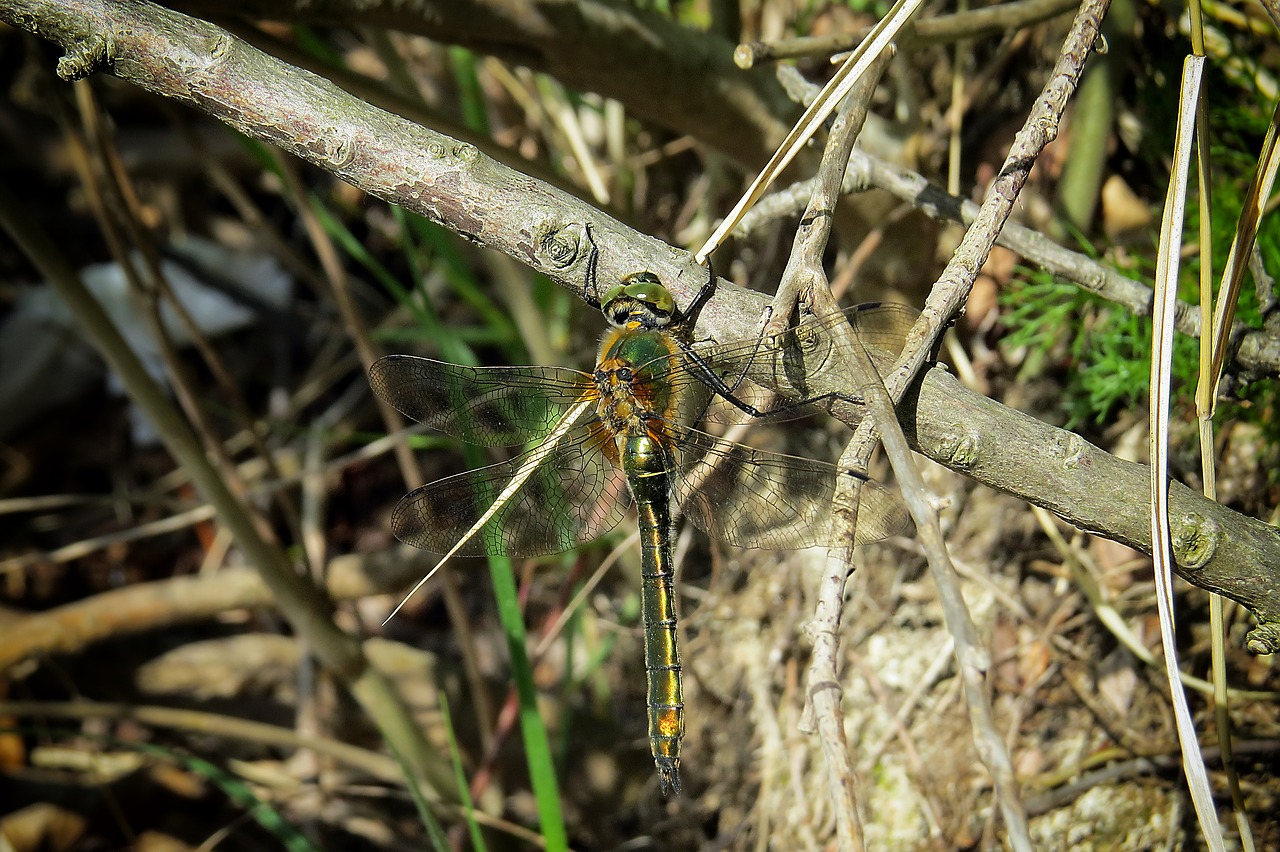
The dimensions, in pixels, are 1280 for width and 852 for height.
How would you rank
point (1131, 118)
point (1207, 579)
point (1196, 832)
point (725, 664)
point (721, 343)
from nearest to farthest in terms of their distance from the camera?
1. point (1207, 579)
2. point (721, 343)
3. point (1196, 832)
4. point (1131, 118)
5. point (725, 664)

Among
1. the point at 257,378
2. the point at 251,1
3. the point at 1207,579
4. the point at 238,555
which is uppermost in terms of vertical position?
the point at 257,378

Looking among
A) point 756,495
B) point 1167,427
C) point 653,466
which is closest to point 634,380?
point 653,466

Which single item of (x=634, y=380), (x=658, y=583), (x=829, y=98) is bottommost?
(x=658, y=583)

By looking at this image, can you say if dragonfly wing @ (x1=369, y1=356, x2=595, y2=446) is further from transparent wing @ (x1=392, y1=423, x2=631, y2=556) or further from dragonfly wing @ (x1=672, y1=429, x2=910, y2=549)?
dragonfly wing @ (x1=672, y1=429, x2=910, y2=549)

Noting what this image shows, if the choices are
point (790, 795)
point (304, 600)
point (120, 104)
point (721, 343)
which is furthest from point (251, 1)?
point (120, 104)

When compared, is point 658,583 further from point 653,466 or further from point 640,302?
point 640,302

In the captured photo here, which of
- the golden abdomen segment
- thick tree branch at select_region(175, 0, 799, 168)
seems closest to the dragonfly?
the golden abdomen segment

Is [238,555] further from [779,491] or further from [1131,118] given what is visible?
[1131,118]
